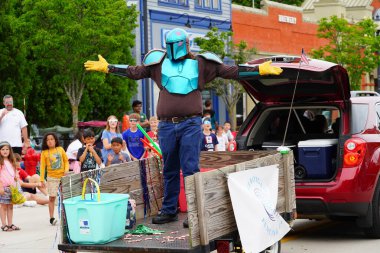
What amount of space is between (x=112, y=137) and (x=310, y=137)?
4.85 meters

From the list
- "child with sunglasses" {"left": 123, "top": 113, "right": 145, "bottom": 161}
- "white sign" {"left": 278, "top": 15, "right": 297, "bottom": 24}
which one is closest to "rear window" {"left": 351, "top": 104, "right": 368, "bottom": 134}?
"child with sunglasses" {"left": 123, "top": 113, "right": 145, "bottom": 161}

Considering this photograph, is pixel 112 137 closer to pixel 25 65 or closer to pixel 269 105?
pixel 269 105

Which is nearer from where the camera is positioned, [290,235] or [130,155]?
[290,235]

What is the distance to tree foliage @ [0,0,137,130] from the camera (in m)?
26.0

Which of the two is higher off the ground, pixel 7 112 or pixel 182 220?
pixel 7 112

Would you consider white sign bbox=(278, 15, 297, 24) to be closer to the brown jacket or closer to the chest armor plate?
the brown jacket

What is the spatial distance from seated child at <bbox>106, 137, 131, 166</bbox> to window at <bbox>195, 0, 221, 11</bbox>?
2406cm

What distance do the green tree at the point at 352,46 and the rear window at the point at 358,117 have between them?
31.3m

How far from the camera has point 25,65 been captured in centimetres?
2769

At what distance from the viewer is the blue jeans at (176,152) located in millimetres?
7789

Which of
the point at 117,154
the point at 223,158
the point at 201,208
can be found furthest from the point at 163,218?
the point at 117,154

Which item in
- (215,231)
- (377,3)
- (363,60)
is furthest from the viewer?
(377,3)

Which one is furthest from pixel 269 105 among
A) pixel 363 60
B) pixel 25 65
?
pixel 363 60

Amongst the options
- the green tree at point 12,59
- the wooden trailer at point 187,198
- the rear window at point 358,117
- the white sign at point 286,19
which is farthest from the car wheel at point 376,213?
the white sign at point 286,19
